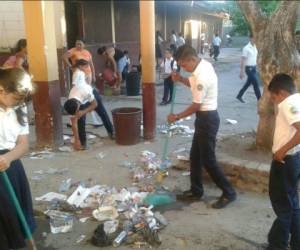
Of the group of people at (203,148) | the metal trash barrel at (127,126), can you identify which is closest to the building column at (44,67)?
the metal trash barrel at (127,126)

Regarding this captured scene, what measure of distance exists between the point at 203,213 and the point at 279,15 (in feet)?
8.88

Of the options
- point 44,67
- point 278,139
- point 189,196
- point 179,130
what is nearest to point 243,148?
point 189,196

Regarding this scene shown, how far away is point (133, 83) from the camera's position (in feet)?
36.8

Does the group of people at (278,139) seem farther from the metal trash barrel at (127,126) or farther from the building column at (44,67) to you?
the building column at (44,67)

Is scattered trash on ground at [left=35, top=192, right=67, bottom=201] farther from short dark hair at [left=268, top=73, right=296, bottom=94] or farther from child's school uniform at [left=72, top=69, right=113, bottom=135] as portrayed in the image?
short dark hair at [left=268, top=73, right=296, bottom=94]

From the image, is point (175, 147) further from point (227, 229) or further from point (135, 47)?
point (135, 47)

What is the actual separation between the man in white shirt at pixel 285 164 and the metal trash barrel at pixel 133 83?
8.08m

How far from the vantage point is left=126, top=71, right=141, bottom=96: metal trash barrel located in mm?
11164

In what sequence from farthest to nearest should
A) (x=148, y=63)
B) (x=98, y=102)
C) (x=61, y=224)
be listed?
(x=98, y=102) < (x=148, y=63) < (x=61, y=224)

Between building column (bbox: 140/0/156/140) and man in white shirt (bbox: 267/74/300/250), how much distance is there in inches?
147

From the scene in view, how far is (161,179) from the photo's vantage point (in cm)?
521

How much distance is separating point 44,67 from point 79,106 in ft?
2.70

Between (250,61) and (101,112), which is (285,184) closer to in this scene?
(101,112)

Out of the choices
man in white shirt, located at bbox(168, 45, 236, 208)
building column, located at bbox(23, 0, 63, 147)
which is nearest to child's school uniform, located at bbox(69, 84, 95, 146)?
building column, located at bbox(23, 0, 63, 147)
